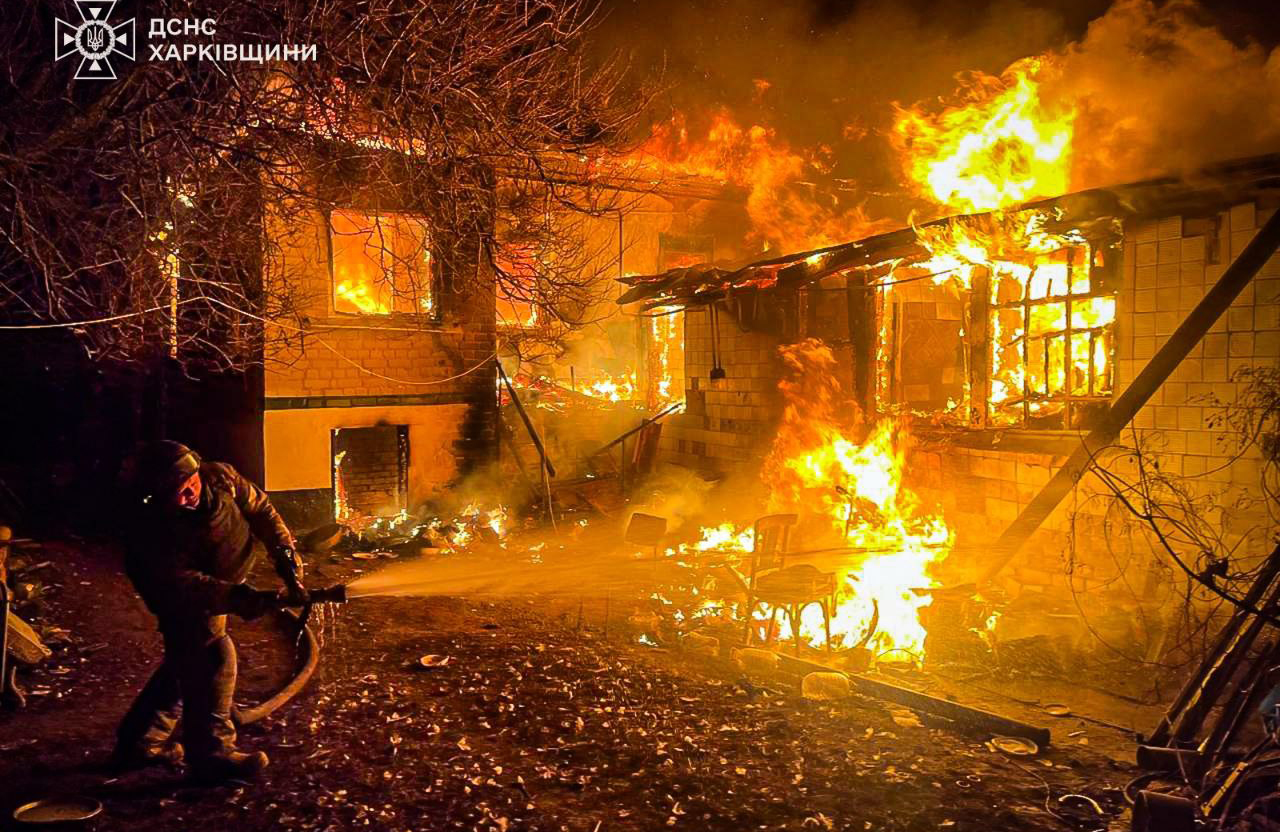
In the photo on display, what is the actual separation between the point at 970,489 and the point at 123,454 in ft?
44.2

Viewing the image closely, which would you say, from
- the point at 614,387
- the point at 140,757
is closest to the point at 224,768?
the point at 140,757

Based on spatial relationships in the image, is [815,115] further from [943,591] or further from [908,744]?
[908,744]

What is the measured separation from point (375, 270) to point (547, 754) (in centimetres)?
1135

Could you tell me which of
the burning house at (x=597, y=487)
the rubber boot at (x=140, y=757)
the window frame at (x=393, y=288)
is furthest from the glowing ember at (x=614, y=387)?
the rubber boot at (x=140, y=757)

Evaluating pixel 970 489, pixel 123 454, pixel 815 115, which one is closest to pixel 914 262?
pixel 970 489

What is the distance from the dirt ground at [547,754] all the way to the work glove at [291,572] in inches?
47.3

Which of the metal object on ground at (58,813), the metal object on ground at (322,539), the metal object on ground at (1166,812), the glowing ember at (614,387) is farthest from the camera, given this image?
the glowing ember at (614,387)

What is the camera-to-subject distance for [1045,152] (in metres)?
10.9

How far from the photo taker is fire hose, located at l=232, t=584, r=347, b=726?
17.5ft

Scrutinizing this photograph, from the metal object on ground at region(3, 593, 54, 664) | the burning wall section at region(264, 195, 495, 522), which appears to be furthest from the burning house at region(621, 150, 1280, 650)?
the metal object on ground at region(3, 593, 54, 664)

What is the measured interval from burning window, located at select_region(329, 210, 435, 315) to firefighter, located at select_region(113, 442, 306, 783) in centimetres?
958

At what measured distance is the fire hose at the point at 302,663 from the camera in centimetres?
533

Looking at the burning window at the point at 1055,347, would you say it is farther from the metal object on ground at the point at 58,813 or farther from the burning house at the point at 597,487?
the metal object on ground at the point at 58,813

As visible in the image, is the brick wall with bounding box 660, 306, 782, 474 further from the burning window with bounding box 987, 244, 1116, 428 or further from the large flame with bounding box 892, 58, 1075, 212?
the burning window with bounding box 987, 244, 1116, 428
